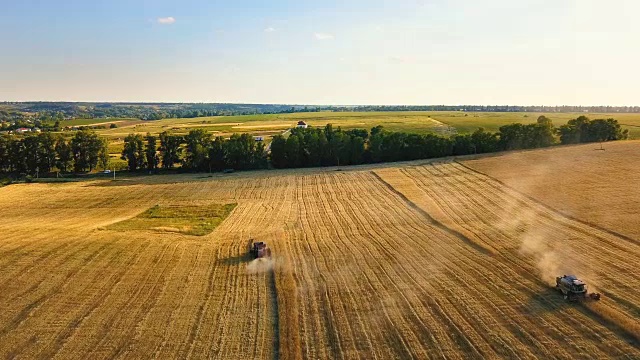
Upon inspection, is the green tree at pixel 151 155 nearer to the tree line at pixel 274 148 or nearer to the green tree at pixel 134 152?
the tree line at pixel 274 148

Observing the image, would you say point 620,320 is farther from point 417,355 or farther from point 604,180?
point 604,180

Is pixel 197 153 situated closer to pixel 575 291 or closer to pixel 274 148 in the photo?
pixel 274 148

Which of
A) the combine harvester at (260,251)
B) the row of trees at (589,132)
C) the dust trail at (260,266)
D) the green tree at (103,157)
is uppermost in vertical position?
the row of trees at (589,132)

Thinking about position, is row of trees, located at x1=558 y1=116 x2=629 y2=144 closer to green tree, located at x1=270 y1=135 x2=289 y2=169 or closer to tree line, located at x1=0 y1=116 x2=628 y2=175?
tree line, located at x1=0 y1=116 x2=628 y2=175

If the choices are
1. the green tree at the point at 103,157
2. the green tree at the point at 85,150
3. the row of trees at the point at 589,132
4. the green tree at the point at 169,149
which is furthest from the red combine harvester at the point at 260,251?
the row of trees at the point at 589,132

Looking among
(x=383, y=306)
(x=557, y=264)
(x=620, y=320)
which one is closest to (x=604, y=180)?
(x=557, y=264)

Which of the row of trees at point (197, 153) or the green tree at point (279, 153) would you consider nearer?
the row of trees at point (197, 153)

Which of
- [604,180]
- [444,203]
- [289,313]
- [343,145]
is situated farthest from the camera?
[343,145]
